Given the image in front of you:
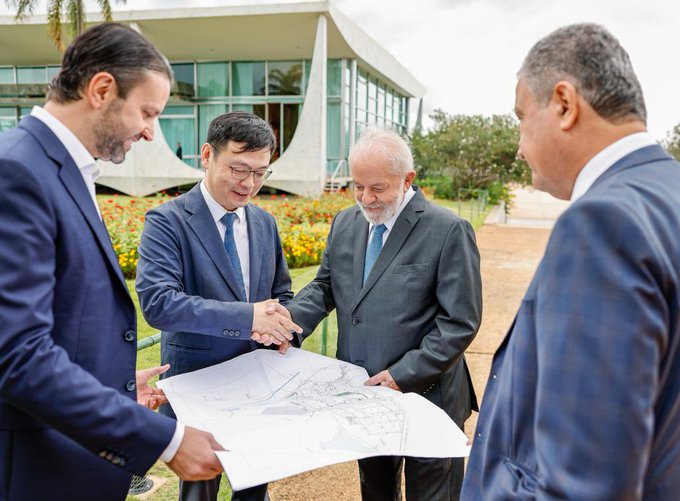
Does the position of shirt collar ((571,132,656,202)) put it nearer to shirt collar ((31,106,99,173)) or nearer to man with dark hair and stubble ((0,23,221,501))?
man with dark hair and stubble ((0,23,221,501))

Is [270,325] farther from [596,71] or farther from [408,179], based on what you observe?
[596,71]

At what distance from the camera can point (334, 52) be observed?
25094mm

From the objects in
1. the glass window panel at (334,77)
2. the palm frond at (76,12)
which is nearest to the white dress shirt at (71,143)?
the palm frond at (76,12)

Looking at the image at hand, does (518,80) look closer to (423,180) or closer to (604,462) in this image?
(604,462)

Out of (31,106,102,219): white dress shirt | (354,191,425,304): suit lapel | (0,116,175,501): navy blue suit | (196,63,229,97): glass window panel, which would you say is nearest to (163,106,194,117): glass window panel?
(196,63,229,97): glass window panel

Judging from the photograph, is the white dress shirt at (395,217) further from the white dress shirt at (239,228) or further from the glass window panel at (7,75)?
the glass window panel at (7,75)

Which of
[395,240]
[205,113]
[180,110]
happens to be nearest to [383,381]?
[395,240]

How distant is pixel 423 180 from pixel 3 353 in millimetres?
29925

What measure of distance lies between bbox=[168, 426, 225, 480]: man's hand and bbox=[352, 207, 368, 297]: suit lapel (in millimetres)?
1213

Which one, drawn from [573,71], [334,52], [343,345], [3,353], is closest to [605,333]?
[573,71]

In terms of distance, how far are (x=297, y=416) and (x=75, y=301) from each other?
0.88m

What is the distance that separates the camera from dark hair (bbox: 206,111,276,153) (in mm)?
2634

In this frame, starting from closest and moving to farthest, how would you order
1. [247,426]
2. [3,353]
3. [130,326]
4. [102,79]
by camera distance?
[3,353] < [102,79] < [130,326] < [247,426]

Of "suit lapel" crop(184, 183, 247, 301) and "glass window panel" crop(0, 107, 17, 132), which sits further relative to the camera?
"glass window panel" crop(0, 107, 17, 132)
